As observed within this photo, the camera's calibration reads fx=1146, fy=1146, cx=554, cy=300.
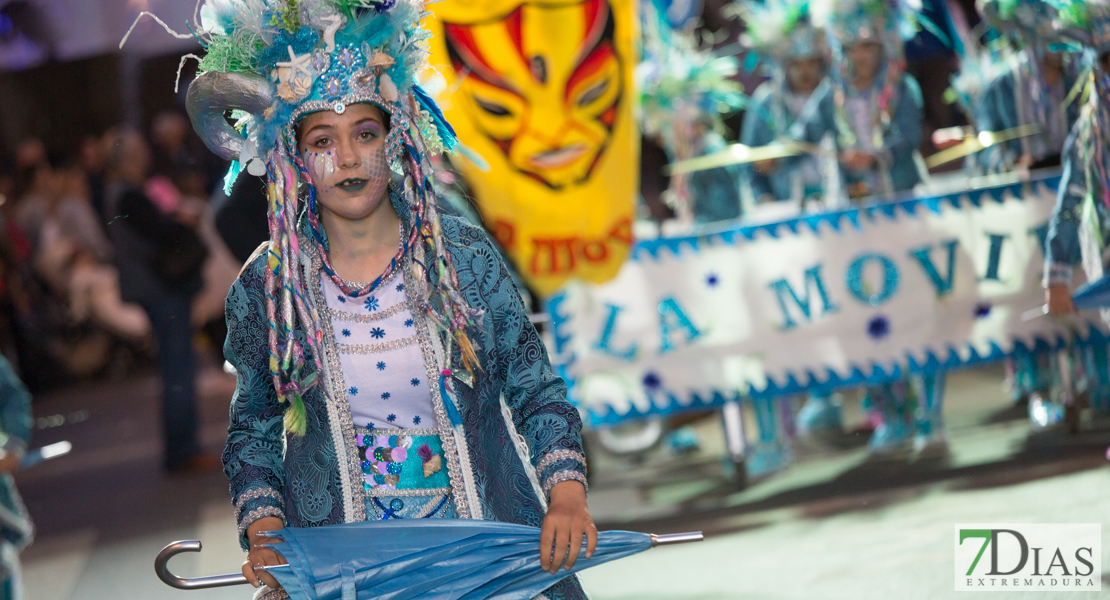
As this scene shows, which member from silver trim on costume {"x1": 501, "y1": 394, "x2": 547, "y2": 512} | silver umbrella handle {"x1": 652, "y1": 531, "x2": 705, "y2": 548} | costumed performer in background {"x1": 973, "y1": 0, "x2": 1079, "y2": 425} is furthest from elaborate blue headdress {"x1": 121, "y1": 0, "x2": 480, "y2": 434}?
costumed performer in background {"x1": 973, "y1": 0, "x2": 1079, "y2": 425}

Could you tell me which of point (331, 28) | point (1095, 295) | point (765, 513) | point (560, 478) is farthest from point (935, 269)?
point (331, 28)

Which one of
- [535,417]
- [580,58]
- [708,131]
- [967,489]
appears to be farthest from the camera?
[708,131]

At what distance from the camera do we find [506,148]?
15.8 feet

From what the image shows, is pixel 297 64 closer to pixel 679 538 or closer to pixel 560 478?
pixel 560 478

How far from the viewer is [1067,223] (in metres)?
3.88

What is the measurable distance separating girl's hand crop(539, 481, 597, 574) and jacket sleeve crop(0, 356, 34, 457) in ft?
7.03

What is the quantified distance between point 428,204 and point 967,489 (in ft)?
10.1

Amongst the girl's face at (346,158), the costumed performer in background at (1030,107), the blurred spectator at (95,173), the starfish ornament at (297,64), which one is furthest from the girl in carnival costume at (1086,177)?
the blurred spectator at (95,173)

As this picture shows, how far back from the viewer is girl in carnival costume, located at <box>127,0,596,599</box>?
6.86ft

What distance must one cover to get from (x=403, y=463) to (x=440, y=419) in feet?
0.35

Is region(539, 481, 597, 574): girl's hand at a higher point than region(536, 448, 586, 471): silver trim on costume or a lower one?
lower

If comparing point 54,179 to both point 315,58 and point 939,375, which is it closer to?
point 939,375

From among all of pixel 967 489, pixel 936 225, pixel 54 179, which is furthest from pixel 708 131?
pixel 54 179

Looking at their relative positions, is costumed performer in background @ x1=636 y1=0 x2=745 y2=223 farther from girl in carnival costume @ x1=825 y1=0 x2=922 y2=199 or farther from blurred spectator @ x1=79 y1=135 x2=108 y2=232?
blurred spectator @ x1=79 y1=135 x2=108 y2=232
